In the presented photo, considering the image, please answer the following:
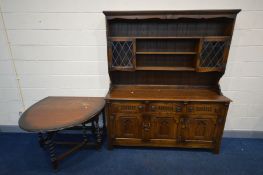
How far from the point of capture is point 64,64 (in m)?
2.51

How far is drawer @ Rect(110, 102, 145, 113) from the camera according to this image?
2.15 meters

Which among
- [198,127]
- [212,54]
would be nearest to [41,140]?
[198,127]

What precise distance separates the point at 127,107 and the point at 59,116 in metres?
0.84

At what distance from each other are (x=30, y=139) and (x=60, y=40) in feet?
5.53

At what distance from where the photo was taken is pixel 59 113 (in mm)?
2057

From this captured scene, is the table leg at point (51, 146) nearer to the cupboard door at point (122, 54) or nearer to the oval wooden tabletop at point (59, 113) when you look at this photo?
the oval wooden tabletop at point (59, 113)

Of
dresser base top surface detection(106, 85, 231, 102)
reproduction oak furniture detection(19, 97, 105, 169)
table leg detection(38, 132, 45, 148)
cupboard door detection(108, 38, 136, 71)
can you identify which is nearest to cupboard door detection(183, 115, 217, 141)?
dresser base top surface detection(106, 85, 231, 102)

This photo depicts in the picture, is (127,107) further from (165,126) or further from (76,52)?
(76,52)

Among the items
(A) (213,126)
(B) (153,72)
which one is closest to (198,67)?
(B) (153,72)

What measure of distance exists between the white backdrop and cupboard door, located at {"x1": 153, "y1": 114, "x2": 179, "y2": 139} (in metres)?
0.97

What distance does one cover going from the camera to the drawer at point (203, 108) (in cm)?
209

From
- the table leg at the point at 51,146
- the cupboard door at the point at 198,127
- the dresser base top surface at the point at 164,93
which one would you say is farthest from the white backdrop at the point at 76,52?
the table leg at the point at 51,146

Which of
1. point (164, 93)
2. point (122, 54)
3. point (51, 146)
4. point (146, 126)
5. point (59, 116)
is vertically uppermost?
point (122, 54)

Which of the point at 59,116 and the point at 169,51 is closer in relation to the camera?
the point at 59,116
